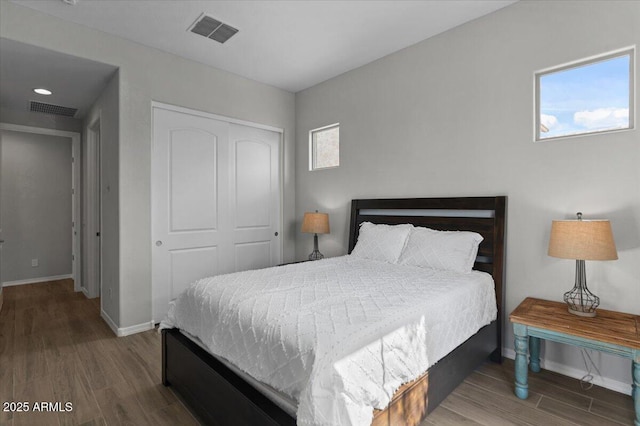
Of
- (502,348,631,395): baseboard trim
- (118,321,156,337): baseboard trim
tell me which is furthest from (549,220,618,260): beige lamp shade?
(118,321,156,337): baseboard trim

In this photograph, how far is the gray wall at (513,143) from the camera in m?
2.10

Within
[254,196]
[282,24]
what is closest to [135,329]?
[254,196]

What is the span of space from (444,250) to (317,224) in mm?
1609

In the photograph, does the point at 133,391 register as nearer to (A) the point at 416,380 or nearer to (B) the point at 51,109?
(A) the point at 416,380

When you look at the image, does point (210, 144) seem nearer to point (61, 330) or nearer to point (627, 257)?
point (61, 330)

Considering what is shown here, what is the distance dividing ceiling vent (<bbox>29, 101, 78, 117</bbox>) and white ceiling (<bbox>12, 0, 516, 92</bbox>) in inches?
79.0

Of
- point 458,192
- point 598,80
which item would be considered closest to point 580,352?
point 458,192

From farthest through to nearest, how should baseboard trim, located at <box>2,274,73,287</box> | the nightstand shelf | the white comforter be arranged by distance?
1. baseboard trim, located at <box>2,274,73,287</box>
2. the nightstand shelf
3. the white comforter

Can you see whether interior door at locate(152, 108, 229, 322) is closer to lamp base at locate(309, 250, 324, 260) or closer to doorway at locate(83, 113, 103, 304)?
lamp base at locate(309, 250, 324, 260)

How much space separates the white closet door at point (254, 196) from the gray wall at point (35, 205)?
11.4 feet

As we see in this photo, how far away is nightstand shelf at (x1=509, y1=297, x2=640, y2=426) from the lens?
169cm

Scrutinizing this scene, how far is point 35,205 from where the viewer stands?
5129 millimetres

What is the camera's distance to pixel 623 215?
2074mm

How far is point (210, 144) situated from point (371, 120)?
1.83m
